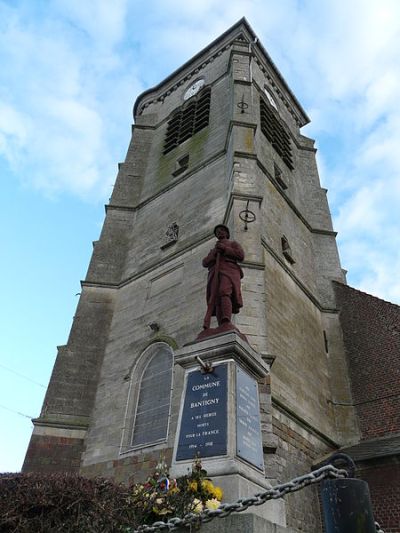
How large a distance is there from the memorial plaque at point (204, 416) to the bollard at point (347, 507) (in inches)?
79.1

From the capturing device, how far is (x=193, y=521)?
3.03m

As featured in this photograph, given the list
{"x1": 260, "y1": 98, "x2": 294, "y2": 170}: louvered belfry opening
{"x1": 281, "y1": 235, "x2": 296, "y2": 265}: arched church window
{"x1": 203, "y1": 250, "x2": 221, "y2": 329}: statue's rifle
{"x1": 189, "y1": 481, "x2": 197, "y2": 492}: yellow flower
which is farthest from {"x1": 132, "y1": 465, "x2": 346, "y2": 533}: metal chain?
{"x1": 260, "y1": 98, "x2": 294, "y2": 170}: louvered belfry opening

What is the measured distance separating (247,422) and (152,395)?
613cm

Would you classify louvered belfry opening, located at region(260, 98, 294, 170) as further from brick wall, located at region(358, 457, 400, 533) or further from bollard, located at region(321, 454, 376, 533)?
bollard, located at region(321, 454, 376, 533)

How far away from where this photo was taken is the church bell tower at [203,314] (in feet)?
27.6

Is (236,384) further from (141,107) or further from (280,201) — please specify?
(141,107)

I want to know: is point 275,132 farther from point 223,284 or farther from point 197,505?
point 197,505

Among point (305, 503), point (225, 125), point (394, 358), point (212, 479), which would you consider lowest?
point (212, 479)

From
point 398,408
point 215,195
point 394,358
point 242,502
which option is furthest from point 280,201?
point 242,502

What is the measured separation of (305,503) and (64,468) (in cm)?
525

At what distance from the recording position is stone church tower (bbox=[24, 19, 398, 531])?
9094 mm

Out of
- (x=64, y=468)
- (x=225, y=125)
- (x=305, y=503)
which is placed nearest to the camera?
(x=305, y=503)

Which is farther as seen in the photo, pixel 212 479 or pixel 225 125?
pixel 225 125

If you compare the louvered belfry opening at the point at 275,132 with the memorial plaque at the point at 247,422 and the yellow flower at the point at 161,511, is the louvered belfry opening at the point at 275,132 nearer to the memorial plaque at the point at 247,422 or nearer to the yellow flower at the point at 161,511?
the memorial plaque at the point at 247,422
